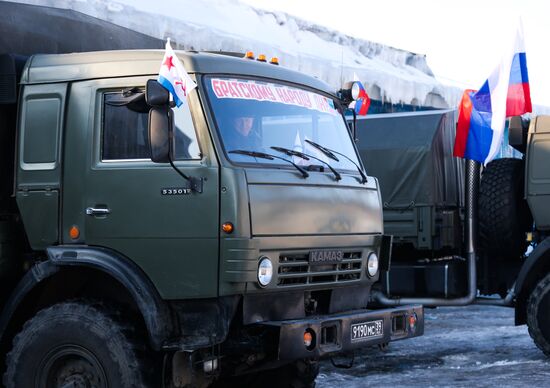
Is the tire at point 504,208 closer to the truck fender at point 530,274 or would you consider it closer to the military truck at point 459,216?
the military truck at point 459,216

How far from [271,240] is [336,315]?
797 mm

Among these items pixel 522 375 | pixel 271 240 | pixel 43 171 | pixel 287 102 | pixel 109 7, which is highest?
pixel 109 7

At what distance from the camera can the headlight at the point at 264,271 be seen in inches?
237

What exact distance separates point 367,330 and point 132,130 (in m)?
2.07

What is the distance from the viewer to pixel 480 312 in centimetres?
1515

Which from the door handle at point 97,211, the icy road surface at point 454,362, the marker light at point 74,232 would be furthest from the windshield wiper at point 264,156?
the icy road surface at point 454,362

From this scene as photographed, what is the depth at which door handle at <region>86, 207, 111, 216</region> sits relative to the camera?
247 inches

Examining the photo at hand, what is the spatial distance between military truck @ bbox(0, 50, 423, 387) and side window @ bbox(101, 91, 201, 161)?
0.03ft

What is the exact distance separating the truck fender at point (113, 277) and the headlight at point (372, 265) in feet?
5.37

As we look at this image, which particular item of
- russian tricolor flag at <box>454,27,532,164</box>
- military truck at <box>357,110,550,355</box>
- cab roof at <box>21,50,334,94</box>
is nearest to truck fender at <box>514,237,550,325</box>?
military truck at <box>357,110,550,355</box>

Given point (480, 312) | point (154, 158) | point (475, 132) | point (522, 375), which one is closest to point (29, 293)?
point (154, 158)

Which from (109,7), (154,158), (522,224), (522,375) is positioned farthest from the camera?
(109,7)

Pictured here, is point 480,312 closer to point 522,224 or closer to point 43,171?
point 522,224

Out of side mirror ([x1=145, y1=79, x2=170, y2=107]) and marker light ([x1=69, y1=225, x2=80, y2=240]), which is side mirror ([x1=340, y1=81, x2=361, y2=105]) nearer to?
side mirror ([x1=145, y1=79, x2=170, y2=107])
